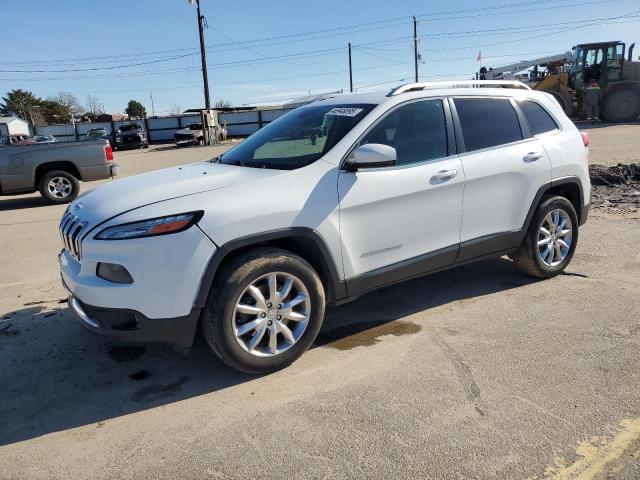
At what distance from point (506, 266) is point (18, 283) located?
17.1 feet

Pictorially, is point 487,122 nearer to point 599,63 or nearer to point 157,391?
point 157,391

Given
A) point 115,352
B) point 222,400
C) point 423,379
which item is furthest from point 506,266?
point 115,352

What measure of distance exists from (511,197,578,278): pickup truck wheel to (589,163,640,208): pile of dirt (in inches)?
141

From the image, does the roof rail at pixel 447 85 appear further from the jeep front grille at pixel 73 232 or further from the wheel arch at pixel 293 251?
the jeep front grille at pixel 73 232

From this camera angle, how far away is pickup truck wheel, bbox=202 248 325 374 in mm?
3129

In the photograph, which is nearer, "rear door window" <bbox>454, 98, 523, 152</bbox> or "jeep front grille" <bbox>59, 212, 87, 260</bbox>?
"jeep front grille" <bbox>59, 212, 87, 260</bbox>

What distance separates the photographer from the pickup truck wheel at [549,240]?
470cm

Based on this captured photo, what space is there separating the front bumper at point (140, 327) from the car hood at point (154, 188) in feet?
1.90

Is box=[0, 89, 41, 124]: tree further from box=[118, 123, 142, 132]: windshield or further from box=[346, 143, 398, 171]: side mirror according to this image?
box=[346, 143, 398, 171]: side mirror

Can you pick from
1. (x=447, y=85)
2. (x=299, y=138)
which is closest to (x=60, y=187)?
(x=299, y=138)

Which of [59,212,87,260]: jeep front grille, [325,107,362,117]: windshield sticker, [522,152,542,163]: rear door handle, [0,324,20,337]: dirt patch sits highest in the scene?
[325,107,362,117]: windshield sticker

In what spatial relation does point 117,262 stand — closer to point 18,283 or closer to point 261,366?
point 261,366

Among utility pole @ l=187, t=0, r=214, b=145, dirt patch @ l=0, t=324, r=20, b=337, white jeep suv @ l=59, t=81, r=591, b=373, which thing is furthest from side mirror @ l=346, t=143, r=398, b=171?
utility pole @ l=187, t=0, r=214, b=145

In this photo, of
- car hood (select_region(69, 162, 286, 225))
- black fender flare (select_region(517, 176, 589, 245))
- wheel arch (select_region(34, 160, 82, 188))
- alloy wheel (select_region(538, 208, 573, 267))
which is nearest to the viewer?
car hood (select_region(69, 162, 286, 225))
